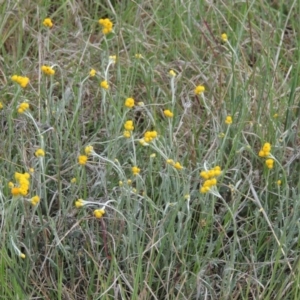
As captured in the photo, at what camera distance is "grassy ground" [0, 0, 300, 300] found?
215 centimetres

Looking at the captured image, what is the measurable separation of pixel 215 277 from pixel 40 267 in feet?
1.45

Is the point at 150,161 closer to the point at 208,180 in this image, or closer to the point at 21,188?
the point at 208,180

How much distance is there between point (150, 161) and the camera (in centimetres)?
222

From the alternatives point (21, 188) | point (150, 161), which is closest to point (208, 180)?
point (150, 161)

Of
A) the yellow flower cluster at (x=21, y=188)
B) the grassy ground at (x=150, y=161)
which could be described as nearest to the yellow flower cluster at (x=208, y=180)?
the grassy ground at (x=150, y=161)

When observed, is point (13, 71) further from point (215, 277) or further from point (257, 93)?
point (215, 277)

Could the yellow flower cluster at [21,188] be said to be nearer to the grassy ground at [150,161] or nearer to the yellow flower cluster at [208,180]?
the grassy ground at [150,161]

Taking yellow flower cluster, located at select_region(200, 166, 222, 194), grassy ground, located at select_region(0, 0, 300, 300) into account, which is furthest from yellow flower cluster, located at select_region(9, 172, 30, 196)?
yellow flower cluster, located at select_region(200, 166, 222, 194)

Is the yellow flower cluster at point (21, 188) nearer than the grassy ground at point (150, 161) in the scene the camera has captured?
Yes

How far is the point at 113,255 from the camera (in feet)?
6.71

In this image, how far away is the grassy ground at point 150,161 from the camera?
2.15 m

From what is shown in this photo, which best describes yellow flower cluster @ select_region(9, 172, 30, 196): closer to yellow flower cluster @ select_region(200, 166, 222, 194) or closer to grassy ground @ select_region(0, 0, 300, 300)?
grassy ground @ select_region(0, 0, 300, 300)

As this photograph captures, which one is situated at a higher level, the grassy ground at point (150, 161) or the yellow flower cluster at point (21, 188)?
the yellow flower cluster at point (21, 188)

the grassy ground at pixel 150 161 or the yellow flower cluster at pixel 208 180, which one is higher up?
the yellow flower cluster at pixel 208 180
